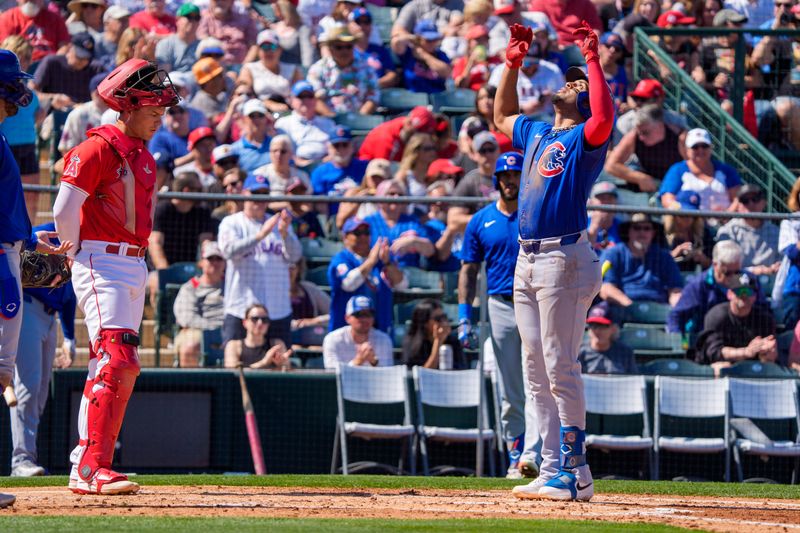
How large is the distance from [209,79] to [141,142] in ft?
26.3

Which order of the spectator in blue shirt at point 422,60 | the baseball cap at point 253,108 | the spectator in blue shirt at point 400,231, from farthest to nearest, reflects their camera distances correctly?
the spectator in blue shirt at point 422,60 → the baseball cap at point 253,108 → the spectator in blue shirt at point 400,231

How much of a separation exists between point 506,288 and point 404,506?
9.90 ft

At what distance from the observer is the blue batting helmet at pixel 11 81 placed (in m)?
7.08

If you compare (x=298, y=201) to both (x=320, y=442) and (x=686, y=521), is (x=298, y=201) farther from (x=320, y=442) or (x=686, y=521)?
(x=686, y=521)

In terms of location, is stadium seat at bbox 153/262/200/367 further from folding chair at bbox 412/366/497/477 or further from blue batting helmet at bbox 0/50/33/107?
blue batting helmet at bbox 0/50/33/107

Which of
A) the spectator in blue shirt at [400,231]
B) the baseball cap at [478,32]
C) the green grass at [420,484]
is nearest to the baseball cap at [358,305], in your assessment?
the spectator in blue shirt at [400,231]

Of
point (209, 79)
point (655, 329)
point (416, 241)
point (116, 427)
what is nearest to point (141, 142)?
point (116, 427)

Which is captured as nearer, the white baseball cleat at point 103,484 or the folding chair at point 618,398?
the white baseball cleat at point 103,484

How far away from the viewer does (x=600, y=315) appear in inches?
451

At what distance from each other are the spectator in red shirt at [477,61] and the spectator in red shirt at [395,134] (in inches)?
67.9

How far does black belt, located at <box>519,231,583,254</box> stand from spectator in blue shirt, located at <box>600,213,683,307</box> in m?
4.66

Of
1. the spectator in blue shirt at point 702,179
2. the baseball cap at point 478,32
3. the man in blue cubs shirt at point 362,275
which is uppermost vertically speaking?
the baseball cap at point 478,32

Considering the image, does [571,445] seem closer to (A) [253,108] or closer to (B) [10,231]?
(B) [10,231]

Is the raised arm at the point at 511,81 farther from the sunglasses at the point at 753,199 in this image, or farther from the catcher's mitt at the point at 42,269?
the sunglasses at the point at 753,199
